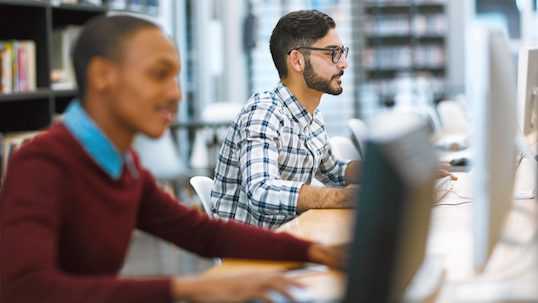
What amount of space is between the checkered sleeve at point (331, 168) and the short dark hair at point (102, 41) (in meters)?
1.28

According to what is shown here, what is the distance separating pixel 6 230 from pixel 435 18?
7.64 metres

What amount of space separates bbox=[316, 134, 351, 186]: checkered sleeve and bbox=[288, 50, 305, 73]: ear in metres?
0.29

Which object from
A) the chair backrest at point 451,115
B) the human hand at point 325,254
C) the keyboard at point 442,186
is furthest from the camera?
the chair backrest at point 451,115

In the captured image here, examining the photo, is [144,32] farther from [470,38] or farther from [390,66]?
[390,66]

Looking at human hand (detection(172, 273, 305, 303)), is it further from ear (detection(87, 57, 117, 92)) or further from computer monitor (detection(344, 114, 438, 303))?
ear (detection(87, 57, 117, 92))

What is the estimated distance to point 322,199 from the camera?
1.59 m

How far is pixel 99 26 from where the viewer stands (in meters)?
0.92

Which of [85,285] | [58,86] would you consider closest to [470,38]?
[85,285]

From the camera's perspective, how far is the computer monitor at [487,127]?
0.83 m

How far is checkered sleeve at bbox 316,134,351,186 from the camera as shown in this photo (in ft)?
7.03

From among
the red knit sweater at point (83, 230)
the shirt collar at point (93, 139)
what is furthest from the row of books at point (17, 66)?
the shirt collar at point (93, 139)

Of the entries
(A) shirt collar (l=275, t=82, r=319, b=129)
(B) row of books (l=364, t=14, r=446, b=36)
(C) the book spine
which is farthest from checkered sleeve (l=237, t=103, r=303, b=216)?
(B) row of books (l=364, t=14, r=446, b=36)

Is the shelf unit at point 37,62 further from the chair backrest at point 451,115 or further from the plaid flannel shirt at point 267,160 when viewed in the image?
the chair backrest at point 451,115

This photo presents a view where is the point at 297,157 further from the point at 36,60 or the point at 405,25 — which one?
the point at 405,25
